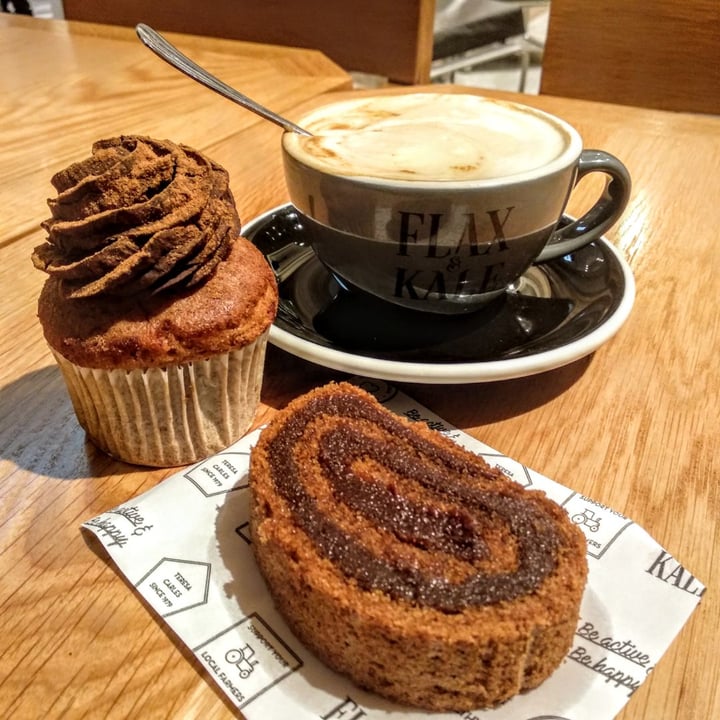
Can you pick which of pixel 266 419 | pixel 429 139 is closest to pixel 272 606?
pixel 266 419

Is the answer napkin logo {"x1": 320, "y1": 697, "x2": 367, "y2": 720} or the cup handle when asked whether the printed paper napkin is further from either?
the cup handle

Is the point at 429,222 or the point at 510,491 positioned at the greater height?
the point at 429,222

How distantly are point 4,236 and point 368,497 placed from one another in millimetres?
909

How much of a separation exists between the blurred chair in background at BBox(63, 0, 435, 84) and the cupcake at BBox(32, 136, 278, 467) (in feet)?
5.45

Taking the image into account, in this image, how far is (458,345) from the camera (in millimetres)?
891

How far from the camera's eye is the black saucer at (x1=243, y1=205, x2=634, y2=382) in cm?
84

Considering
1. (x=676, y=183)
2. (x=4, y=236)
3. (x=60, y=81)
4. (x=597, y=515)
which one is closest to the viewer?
(x=597, y=515)

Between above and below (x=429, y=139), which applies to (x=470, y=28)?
below

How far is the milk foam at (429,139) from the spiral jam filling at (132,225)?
0.19m

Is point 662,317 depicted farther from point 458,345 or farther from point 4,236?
point 4,236

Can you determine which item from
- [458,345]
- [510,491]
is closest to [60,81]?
[458,345]

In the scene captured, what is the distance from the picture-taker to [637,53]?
2.01 meters

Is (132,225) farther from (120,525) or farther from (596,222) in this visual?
(596,222)

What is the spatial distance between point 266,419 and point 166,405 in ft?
0.48
